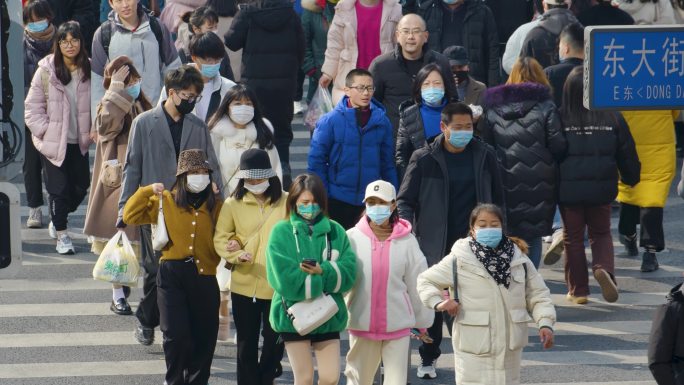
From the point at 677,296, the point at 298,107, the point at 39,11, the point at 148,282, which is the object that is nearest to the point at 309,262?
the point at 148,282

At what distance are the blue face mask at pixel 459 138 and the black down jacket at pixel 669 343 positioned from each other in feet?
10.1

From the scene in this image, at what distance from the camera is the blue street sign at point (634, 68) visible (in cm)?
874

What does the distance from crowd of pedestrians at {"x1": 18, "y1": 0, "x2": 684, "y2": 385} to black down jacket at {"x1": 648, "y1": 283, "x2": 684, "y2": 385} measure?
1.0 inches

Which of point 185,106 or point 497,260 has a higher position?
point 185,106

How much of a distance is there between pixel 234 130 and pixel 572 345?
9.61 feet

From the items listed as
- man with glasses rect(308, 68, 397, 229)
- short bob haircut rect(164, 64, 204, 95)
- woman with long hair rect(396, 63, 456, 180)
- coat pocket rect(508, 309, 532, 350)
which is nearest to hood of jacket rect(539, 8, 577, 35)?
woman with long hair rect(396, 63, 456, 180)

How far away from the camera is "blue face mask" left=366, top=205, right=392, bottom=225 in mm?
11117

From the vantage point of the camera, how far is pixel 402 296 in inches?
439

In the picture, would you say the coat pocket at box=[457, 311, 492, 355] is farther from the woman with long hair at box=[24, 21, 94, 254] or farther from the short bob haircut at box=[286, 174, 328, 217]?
the woman with long hair at box=[24, 21, 94, 254]

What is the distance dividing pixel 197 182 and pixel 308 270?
1.16 meters

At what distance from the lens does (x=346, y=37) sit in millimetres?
16609

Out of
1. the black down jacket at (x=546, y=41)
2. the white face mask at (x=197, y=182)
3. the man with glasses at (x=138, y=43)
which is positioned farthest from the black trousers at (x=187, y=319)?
the black down jacket at (x=546, y=41)

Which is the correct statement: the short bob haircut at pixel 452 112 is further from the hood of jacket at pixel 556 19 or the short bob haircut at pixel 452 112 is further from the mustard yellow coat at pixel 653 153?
the hood of jacket at pixel 556 19

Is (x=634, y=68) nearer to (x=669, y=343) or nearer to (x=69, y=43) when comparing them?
(x=669, y=343)
